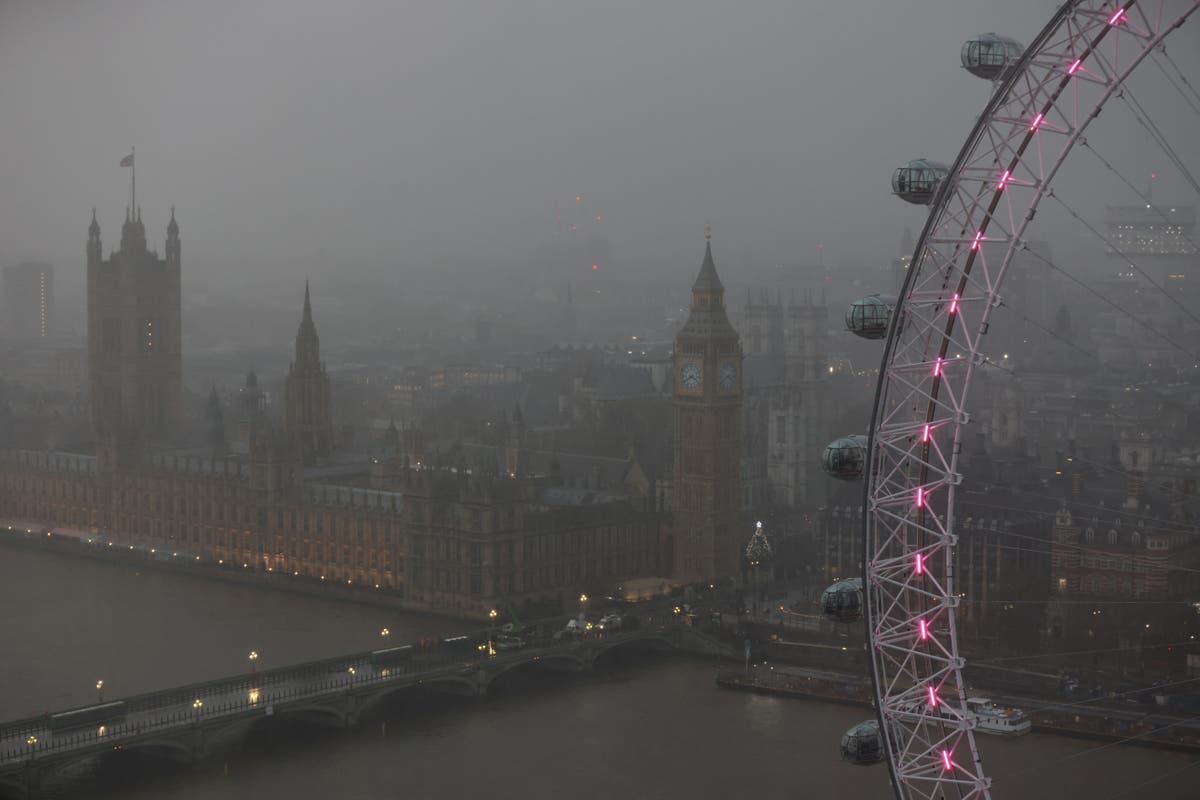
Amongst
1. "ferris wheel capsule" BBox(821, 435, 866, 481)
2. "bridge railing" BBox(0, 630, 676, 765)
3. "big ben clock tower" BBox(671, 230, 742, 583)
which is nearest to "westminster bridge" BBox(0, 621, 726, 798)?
"bridge railing" BBox(0, 630, 676, 765)

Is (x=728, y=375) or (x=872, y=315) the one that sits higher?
(x=872, y=315)

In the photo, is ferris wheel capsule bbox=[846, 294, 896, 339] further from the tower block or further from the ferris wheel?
the tower block

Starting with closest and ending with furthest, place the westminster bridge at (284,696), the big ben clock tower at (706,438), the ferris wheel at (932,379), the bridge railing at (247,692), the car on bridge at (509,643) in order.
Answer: the ferris wheel at (932,379) < the westminster bridge at (284,696) < the bridge railing at (247,692) < the car on bridge at (509,643) < the big ben clock tower at (706,438)

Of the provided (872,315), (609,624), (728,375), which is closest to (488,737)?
(609,624)

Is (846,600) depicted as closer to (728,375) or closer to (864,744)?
(864,744)

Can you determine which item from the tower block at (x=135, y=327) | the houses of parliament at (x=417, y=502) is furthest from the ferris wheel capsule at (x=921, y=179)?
the tower block at (x=135, y=327)

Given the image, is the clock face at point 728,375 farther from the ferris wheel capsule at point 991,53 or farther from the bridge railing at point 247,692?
the ferris wheel capsule at point 991,53
